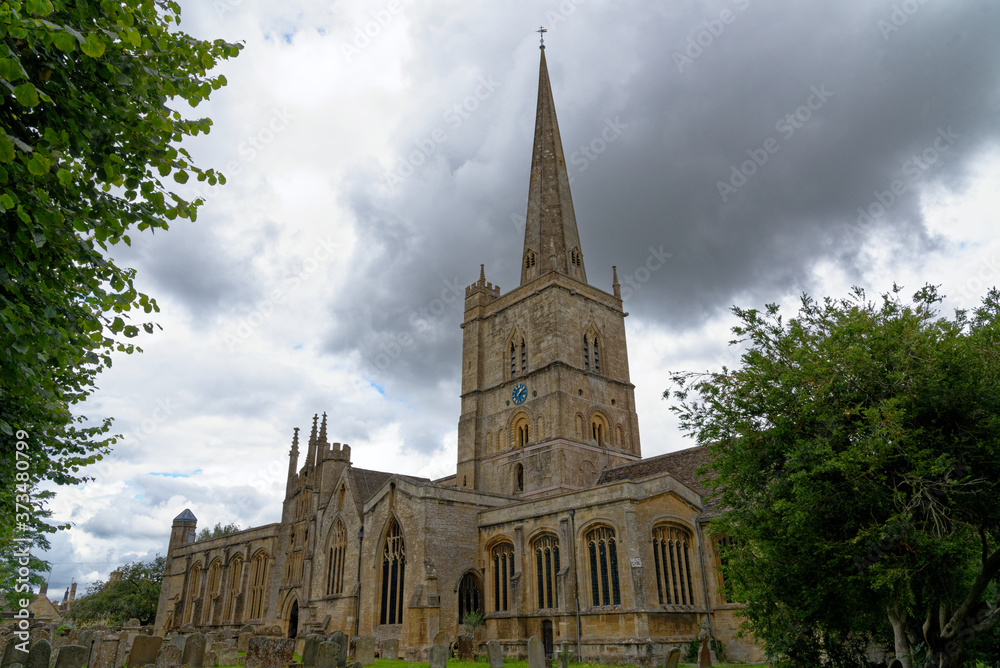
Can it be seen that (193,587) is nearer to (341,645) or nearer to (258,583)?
(258,583)

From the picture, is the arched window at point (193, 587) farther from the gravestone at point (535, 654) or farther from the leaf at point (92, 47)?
the leaf at point (92, 47)

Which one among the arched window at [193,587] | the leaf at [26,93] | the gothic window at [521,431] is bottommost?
the arched window at [193,587]

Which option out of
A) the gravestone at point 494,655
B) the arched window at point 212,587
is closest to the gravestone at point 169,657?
the gravestone at point 494,655

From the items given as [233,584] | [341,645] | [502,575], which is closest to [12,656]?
[341,645]

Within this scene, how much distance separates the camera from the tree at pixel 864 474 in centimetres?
1075

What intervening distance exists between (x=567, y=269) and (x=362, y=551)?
69.3ft

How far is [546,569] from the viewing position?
27109 mm

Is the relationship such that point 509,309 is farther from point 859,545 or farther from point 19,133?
point 19,133

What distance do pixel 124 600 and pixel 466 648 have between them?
157 ft

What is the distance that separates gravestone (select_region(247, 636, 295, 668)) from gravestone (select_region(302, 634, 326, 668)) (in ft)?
2.35

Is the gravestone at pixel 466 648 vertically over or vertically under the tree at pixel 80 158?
under

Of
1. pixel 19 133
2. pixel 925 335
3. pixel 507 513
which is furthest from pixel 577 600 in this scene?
pixel 19 133

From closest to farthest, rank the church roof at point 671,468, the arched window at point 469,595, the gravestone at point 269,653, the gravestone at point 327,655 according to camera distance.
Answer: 1. the gravestone at point 327,655
2. the gravestone at point 269,653
3. the arched window at point 469,595
4. the church roof at point 671,468

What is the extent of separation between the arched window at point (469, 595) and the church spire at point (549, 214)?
18.9m
